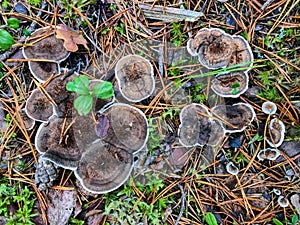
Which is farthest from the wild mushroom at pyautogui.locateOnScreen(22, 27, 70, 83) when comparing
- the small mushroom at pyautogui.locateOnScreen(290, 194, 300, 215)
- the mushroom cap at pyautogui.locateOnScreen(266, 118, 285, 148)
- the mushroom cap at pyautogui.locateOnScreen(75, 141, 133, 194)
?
the small mushroom at pyautogui.locateOnScreen(290, 194, 300, 215)

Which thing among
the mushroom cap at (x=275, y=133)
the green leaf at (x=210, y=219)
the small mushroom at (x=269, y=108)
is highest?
the small mushroom at (x=269, y=108)

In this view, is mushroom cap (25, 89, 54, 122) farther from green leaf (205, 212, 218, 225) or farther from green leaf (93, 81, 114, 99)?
green leaf (205, 212, 218, 225)

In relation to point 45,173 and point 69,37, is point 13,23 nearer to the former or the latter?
point 69,37

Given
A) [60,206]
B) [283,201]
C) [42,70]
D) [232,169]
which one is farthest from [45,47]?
[283,201]

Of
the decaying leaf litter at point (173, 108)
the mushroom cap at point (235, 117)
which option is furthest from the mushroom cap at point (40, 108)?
the mushroom cap at point (235, 117)

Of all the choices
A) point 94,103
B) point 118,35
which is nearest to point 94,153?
point 94,103

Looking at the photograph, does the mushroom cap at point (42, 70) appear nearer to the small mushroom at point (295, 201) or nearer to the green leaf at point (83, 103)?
the green leaf at point (83, 103)

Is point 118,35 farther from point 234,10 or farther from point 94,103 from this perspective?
point 234,10
